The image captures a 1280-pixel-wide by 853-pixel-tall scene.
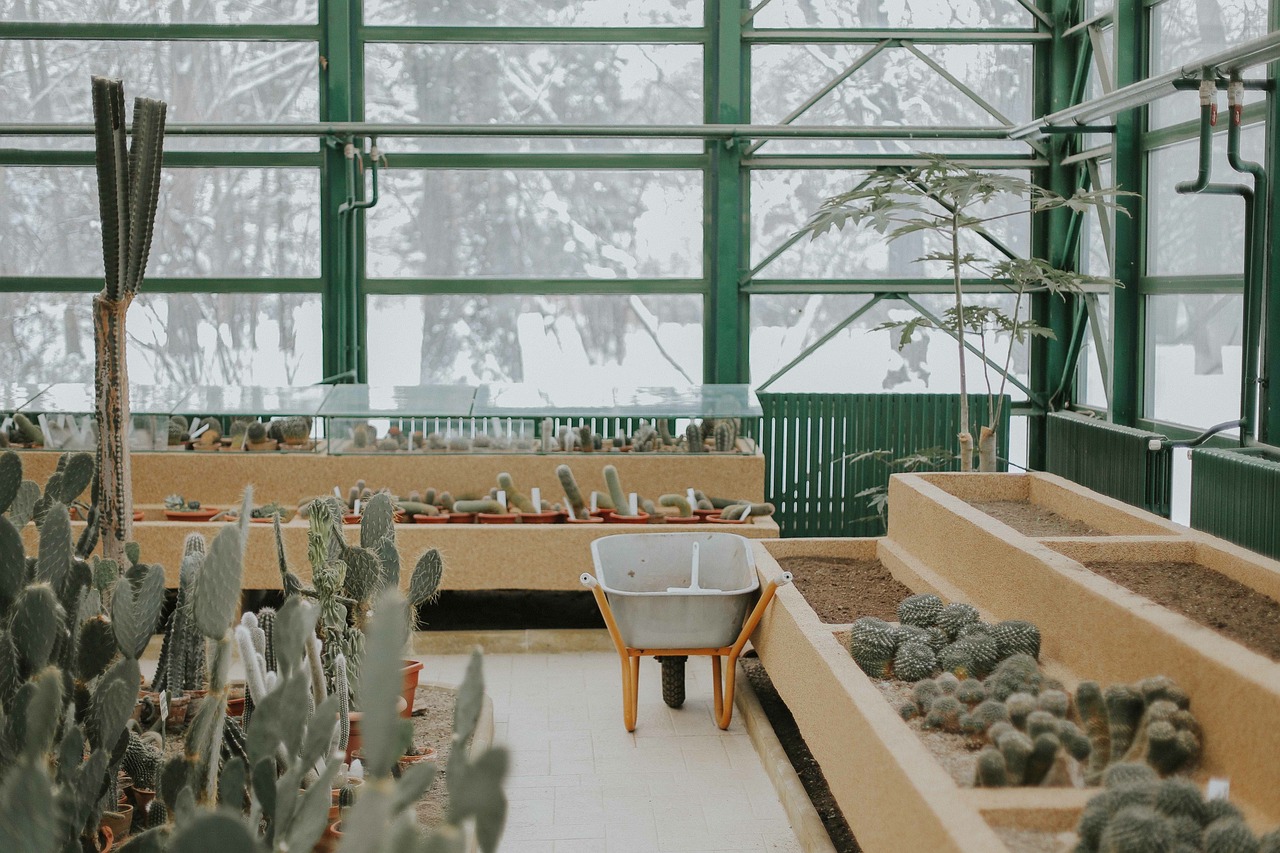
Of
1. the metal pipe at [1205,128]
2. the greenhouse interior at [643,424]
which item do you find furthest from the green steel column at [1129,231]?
the metal pipe at [1205,128]

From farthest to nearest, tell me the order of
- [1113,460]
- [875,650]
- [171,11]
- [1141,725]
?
[171,11], [1113,460], [875,650], [1141,725]

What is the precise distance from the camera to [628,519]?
22.7 ft

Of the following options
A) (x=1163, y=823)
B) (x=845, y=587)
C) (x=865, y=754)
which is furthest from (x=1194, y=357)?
(x=1163, y=823)

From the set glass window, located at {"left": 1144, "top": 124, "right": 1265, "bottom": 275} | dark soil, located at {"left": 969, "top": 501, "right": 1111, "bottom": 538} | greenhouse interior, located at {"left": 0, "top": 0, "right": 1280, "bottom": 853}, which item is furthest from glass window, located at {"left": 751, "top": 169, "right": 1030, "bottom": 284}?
dark soil, located at {"left": 969, "top": 501, "right": 1111, "bottom": 538}

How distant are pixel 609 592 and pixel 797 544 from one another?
1.30 m

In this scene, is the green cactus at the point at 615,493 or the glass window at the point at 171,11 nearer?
the green cactus at the point at 615,493

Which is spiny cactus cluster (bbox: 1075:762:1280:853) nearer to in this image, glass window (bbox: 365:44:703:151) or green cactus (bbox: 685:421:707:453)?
green cactus (bbox: 685:421:707:453)

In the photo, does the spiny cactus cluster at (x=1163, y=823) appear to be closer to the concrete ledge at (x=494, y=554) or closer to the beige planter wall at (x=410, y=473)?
the concrete ledge at (x=494, y=554)

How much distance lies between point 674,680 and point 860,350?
462cm

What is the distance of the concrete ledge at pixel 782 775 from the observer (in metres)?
3.95

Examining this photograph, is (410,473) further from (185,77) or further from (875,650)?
(875,650)

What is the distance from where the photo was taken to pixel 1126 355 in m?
8.10

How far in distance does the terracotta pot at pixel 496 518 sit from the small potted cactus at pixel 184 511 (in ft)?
5.02

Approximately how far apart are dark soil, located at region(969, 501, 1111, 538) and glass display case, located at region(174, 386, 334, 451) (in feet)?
13.4
